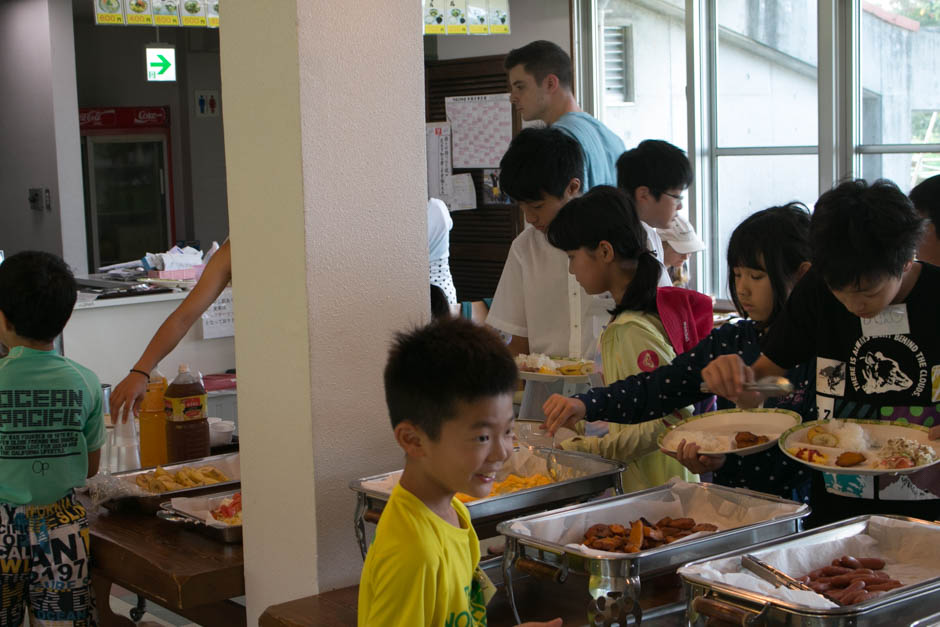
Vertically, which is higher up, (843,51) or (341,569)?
(843,51)

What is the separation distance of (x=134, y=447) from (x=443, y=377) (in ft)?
5.31

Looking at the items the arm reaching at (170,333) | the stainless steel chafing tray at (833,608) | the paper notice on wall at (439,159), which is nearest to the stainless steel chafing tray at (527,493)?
the stainless steel chafing tray at (833,608)

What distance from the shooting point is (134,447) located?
8.86 feet

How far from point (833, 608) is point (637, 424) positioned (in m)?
0.85

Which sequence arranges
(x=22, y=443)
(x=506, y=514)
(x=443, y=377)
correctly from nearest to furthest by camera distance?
1. (x=443, y=377)
2. (x=506, y=514)
3. (x=22, y=443)

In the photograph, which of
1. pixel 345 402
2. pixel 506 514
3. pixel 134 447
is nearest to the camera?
pixel 506 514

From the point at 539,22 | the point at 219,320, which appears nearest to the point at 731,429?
the point at 219,320

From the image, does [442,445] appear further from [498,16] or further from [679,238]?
[498,16]

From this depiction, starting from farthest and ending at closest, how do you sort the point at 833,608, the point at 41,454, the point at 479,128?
1. the point at 479,128
2. the point at 41,454
3. the point at 833,608

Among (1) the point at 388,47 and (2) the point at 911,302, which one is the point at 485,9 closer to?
(1) the point at 388,47

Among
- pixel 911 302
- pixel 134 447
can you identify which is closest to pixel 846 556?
pixel 911 302

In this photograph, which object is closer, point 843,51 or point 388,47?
point 388,47

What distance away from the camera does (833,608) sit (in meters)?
1.19

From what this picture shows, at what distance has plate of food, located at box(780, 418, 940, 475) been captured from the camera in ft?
5.04
